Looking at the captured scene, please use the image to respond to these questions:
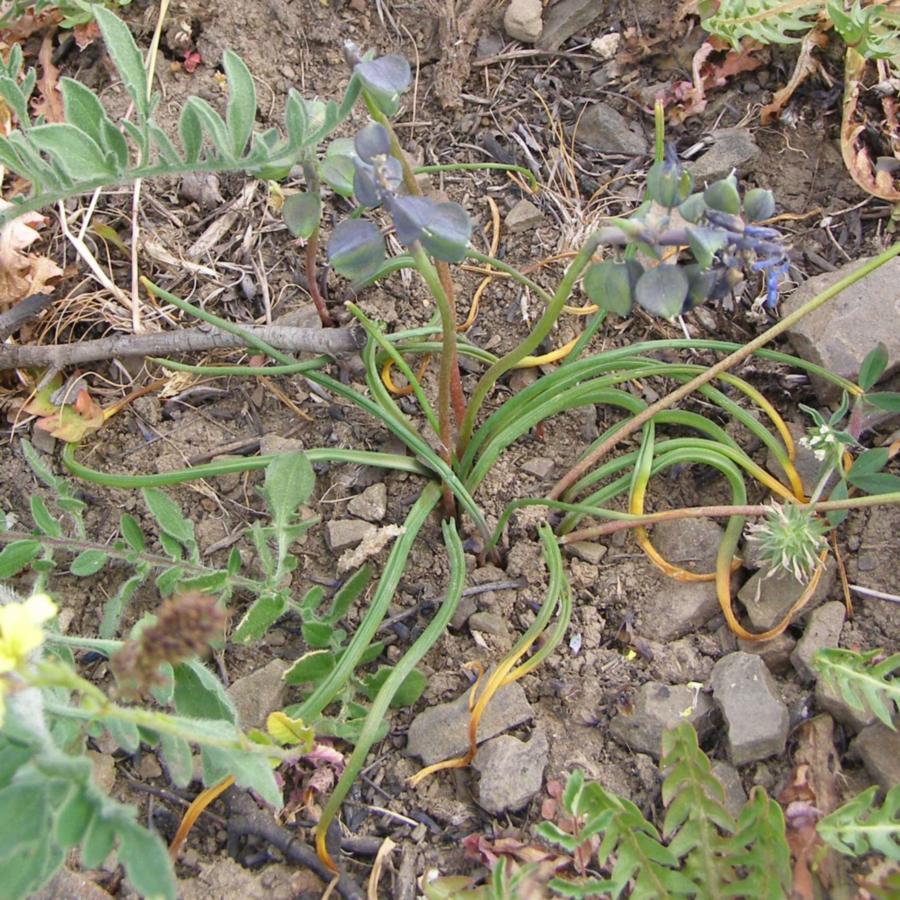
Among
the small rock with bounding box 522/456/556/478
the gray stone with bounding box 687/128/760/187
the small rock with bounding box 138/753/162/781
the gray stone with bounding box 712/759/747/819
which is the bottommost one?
the gray stone with bounding box 712/759/747/819

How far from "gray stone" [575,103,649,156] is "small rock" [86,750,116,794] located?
6.73 ft

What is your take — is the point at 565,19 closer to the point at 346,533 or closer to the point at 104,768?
the point at 346,533

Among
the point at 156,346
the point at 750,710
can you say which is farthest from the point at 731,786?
the point at 156,346

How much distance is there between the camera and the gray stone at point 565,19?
2830 mm

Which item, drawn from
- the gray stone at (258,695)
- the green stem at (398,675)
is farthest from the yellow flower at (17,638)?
the gray stone at (258,695)

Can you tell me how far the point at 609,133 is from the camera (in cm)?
273

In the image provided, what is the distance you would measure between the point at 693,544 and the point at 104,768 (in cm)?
137

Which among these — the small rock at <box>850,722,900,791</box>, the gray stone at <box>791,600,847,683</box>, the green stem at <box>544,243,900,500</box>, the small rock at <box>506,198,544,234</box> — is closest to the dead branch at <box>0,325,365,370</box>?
the green stem at <box>544,243,900,500</box>

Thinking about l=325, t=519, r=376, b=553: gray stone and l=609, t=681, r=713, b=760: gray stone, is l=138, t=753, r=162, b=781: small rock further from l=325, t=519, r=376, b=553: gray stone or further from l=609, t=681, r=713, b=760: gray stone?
l=609, t=681, r=713, b=760: gray stone

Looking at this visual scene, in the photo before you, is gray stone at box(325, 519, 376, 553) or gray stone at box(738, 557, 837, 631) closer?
gray stone at box(738, 557, 837, 631)

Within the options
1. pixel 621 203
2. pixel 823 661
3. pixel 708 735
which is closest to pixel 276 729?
pixel 708 735

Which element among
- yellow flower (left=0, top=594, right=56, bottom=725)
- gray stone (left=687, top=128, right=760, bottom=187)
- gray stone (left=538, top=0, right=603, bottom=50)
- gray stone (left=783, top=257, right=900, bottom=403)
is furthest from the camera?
gray stone (left=538, top=0, right=603, bottom=50)

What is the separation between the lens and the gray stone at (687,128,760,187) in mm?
2607

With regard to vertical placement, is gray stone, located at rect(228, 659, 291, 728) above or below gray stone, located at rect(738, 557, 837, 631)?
above
